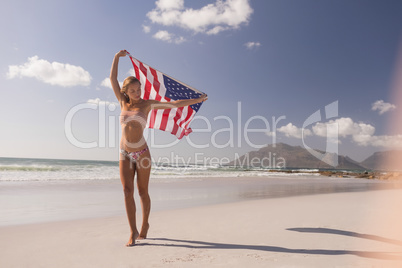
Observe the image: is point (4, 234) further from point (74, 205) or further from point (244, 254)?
point (244, 254)

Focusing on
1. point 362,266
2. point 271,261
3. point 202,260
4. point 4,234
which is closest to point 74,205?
point 4,234

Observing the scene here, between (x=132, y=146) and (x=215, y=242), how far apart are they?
1762 millimetres

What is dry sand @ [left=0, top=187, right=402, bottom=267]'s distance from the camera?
2.87 metres

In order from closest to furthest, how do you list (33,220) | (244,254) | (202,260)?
(202,260)
(244,254)
(33,220)

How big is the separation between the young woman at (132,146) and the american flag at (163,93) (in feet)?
4.75

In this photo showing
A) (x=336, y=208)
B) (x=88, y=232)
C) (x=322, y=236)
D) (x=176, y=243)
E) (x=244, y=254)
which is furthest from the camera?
(x=336, y=208)

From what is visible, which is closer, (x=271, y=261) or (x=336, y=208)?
(x=271, y=261)

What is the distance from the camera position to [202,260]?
2891mm

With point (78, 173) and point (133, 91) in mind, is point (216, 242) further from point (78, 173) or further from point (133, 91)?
point (78, 173)

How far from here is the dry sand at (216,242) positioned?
2871mm

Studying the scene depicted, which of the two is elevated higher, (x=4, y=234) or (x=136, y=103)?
(x=136, y=103)

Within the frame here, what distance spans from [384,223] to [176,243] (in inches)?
152

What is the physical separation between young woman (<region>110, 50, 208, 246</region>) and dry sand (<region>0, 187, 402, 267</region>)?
53 cm

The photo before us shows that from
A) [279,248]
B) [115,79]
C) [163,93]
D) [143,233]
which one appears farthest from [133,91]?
[279,248]
